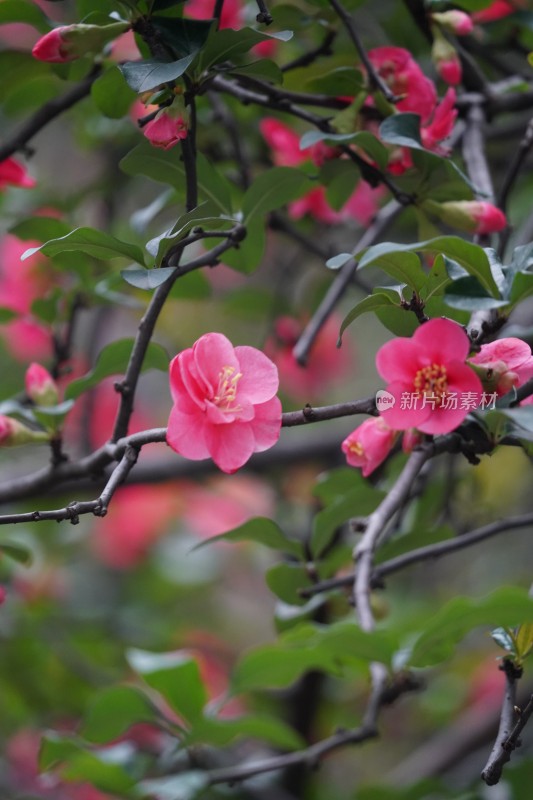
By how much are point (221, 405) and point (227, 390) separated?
0.01 meters

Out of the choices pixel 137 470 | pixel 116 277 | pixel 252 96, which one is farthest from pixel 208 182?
pixel 137 470

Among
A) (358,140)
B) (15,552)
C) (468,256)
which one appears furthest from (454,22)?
(15,552)

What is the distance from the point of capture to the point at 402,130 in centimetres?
79

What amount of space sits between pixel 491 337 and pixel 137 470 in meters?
1.00

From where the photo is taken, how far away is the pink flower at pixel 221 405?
2.09 ft

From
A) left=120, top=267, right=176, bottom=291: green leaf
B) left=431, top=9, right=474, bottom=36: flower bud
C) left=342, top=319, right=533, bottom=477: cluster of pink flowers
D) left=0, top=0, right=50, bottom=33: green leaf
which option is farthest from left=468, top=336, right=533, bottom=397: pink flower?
left=0, top=0, right=50, bottom=33: green leaf

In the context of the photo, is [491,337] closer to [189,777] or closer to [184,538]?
[189,777]

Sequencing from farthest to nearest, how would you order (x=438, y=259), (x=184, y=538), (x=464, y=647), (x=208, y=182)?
(x=464, y=647) → (x=184, y=538) → (x=208, y=182) → (x=438, y=259)

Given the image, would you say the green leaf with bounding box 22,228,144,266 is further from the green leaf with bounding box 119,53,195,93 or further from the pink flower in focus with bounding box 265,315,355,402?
the pink flower in focus with bounding box 265,315,355,402

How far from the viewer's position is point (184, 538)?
214 centimetres

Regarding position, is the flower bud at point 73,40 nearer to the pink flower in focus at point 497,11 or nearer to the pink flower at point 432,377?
the pink flower at point 432,377

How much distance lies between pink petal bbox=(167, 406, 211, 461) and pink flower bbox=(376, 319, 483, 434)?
12 centimetres

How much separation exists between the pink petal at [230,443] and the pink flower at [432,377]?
10 cm

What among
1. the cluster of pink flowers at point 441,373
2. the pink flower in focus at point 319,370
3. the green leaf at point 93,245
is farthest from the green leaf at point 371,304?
the pink flower in focus at point 319,370
